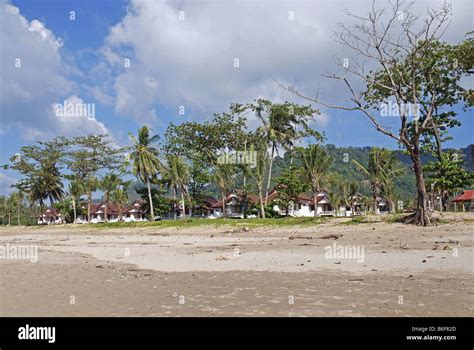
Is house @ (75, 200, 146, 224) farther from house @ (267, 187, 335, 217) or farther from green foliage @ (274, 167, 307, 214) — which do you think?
green foliage @ (274, 167, 307, 214)

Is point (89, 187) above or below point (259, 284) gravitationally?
above

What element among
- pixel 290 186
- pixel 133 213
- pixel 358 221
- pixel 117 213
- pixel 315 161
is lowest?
pixel 358 221

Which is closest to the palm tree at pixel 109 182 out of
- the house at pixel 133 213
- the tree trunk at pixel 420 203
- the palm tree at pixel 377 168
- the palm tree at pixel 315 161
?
the house at pixel 133 213

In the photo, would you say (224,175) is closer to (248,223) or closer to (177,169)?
(177,169)

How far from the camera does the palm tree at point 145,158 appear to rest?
2061 inches

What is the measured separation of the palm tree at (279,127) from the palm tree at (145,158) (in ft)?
47.7

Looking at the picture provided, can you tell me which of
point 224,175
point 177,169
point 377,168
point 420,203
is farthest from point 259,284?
point 377,168

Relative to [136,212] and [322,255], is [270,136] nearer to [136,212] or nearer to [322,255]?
[322,255]

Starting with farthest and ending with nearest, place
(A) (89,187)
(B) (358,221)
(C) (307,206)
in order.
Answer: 1. (C) (307,206)
2. (A) (89,187)
3. (B) (358,221)

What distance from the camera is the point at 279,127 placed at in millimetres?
51969

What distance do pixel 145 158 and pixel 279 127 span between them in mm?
17497
